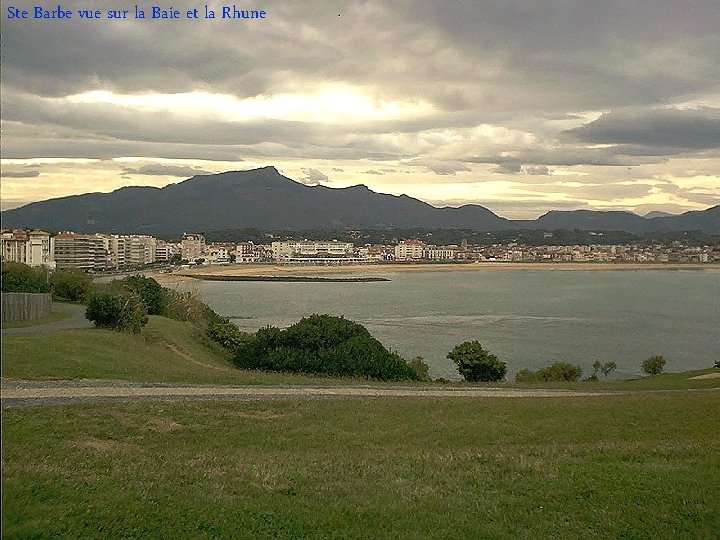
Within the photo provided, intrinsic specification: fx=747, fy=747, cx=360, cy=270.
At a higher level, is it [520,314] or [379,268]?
[379,268]

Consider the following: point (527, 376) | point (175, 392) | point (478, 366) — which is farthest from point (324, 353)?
Answer: point (527, 376)

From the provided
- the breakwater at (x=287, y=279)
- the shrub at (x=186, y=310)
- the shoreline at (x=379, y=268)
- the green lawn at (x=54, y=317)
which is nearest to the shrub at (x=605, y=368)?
the shrub at (x=186, y=310)

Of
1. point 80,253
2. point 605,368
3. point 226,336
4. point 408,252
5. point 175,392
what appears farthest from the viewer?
point 408,252

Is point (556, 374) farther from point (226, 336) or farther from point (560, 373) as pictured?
point (226, 336)

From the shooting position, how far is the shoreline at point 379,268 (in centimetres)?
10338

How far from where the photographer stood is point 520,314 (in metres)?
→ 59.7

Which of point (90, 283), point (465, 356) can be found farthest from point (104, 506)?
point (90, 283)

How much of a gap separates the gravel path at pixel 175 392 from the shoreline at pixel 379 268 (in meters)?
80.2

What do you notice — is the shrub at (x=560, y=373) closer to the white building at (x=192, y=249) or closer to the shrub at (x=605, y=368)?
the shrub at (x=605, y=368)

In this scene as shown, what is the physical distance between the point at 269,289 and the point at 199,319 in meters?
48.1

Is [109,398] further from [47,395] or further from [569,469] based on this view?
[569,469]

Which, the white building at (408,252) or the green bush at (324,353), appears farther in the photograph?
the white building at (408,252)

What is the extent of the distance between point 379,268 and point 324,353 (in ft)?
345

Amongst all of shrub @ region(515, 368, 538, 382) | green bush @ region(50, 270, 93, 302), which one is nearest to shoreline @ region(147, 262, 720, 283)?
green bush @ region(50, 270, 93, 302)
